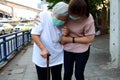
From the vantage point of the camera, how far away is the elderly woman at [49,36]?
3.56 meters

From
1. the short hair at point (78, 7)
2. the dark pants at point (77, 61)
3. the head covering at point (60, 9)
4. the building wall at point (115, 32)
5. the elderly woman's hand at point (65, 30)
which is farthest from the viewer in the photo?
the building wall at point (115, 32)

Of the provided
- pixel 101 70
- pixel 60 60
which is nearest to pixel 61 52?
pixel 60 60

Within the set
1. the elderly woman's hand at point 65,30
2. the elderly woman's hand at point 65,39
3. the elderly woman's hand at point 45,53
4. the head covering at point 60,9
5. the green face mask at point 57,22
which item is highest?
the head covering at point 60,9

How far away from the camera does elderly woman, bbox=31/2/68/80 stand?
356 cm

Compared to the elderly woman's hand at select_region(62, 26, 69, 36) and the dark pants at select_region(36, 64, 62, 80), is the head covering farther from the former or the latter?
the dark pants at select_region(36, 64, 62, 80)

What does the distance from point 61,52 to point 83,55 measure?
0.39 metres

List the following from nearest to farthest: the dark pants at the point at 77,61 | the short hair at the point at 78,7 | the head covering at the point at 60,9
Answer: the head covering at the point at 60,9
the short hair at the point at 78,7
the dark pants at the point at 77,61

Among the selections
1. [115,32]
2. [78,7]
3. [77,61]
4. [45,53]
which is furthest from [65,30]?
[115,32]

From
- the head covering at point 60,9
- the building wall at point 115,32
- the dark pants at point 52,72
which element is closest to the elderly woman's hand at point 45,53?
the dark pants at point 52,72

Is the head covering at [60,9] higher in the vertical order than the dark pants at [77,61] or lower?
higher

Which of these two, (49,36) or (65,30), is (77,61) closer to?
(65,30)

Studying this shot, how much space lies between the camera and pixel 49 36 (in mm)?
3652

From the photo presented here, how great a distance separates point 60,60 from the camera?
12.7 ft

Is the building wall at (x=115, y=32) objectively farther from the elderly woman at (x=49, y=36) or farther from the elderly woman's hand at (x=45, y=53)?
the elderly woman's hand at (x=45, y=53)
